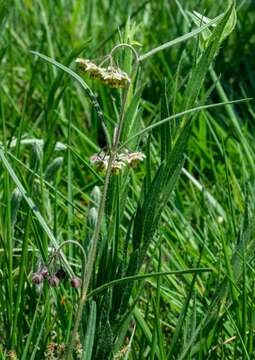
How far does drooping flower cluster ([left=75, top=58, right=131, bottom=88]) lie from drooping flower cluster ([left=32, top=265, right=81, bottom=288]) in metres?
0.28

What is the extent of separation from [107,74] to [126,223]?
2.78ft

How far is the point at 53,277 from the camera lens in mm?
1245

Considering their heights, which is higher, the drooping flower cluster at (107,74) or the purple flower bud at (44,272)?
the drooping flower cluster at (107,74)

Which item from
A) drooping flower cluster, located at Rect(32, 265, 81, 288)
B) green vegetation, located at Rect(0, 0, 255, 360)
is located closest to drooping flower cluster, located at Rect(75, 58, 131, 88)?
green vegetation, located at Rect(0, 0, 255, 360)

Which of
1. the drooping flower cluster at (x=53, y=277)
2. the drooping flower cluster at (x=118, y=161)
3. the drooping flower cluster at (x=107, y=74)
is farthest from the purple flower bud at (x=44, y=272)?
the drooping flower cluster at (x=107, y=74)

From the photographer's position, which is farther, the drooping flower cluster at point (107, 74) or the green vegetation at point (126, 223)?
the green vegetation at point (126, 223)

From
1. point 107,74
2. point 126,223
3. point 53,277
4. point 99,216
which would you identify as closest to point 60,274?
point 53,277

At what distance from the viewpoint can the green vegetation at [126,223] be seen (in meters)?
1.27

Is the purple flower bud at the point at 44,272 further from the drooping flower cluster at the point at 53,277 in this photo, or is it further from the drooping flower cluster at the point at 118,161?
the drooping flower cluster at the point at 118,161

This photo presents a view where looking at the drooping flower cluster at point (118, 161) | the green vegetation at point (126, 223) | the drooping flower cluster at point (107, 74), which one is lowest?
the green vegetation at point (126, 223)

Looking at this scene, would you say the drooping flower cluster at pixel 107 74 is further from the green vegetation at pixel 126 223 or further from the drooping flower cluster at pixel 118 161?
the drooping flower cluster at pixel 118 161

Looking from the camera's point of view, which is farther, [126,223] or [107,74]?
[126,223]

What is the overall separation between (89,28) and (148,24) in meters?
0.26

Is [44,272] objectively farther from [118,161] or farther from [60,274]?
[118,161]
